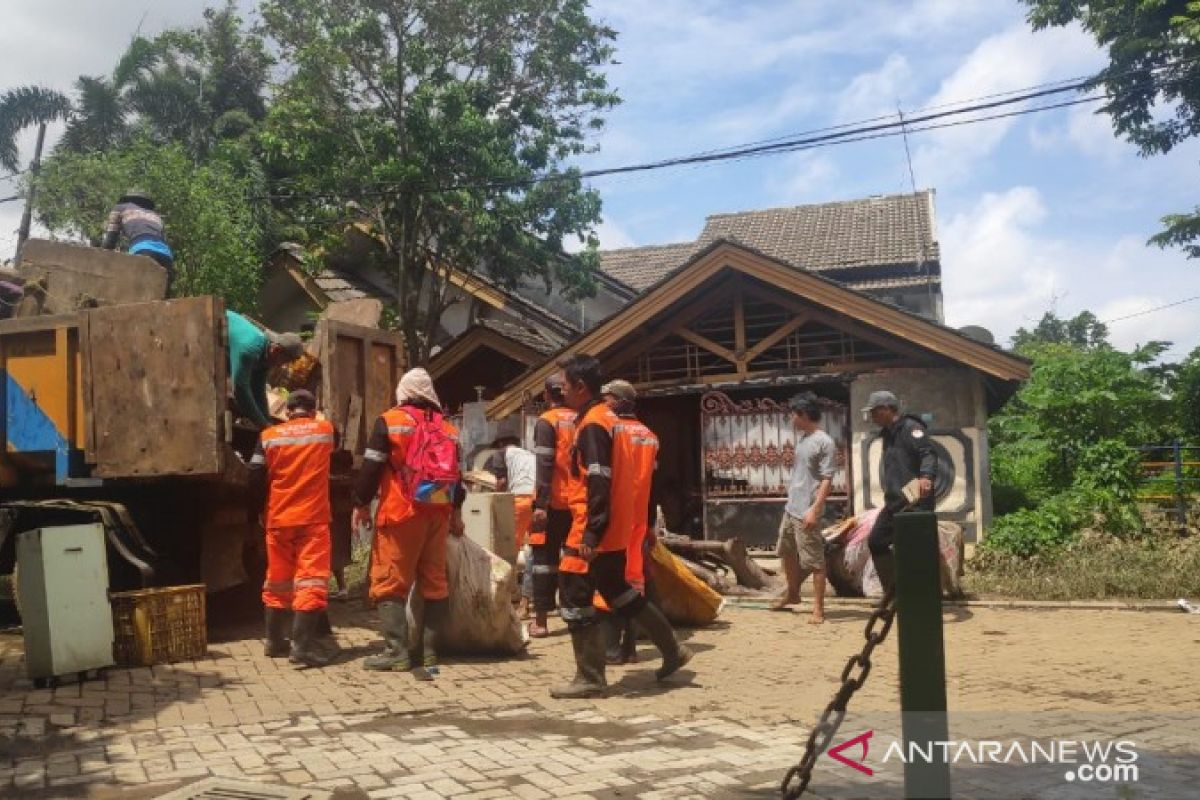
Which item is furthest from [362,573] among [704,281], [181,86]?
Result: [181,86]

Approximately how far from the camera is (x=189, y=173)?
17500mm

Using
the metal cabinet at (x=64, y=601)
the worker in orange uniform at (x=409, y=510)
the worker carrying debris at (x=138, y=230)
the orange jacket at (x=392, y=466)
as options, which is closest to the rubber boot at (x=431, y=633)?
the worker in orange uniform at (x=409, y=510)

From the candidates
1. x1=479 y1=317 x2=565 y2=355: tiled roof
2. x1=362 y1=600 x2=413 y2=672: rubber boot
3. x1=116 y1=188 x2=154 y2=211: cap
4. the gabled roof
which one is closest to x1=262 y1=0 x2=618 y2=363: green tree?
x1=479 y1=317 x2=565 y2=355: tiled roof

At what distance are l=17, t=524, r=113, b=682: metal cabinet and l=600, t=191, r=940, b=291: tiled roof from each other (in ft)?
70.7

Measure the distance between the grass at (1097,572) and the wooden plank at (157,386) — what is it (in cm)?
693

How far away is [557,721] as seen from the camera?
5168 millimetres

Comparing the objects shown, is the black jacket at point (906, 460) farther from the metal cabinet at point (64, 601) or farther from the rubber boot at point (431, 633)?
the metal cabinet at point (64, 601)

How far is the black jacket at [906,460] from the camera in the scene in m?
7.88

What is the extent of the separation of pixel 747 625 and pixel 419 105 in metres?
10.8

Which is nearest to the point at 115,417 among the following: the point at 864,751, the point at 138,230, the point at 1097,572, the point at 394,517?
the point at 394,517

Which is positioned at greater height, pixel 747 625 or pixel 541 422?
pixel 541 422

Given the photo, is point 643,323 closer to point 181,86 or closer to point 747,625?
point 747,625

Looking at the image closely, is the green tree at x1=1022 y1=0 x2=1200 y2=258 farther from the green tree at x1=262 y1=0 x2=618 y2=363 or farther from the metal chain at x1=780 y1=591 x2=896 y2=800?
the metal chain at x1=780 y1=591 x2=896 y2=800

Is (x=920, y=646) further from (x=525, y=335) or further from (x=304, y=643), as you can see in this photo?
(x=525, y=335)
